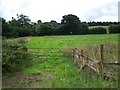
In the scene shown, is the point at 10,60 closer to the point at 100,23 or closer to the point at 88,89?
the point at 88,89

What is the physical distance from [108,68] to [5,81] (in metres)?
4.66

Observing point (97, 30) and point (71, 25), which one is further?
point (71, 25)

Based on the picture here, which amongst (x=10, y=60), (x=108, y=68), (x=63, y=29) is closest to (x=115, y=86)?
(x=108, y=68)

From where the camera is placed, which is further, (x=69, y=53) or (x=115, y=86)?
(x=69, y=53)

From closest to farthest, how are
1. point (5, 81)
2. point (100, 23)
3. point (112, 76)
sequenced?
point (112, 76), point (5, 81), point (100, 23)

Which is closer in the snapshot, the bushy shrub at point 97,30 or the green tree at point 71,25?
the bushy shrub at point 97,30

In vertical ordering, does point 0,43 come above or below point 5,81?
above

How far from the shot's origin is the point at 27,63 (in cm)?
1891

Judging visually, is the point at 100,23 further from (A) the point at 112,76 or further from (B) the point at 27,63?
(A) the point at 112,76

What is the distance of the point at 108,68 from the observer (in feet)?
40.1

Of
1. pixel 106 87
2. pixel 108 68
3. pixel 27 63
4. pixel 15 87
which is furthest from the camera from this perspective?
pixel 27 63

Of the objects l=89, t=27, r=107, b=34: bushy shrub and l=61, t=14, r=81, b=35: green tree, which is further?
l=61, t=14, r=81, b=35: green tree

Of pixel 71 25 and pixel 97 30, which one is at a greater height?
pixel 71 25

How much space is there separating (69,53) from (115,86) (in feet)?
45.7
